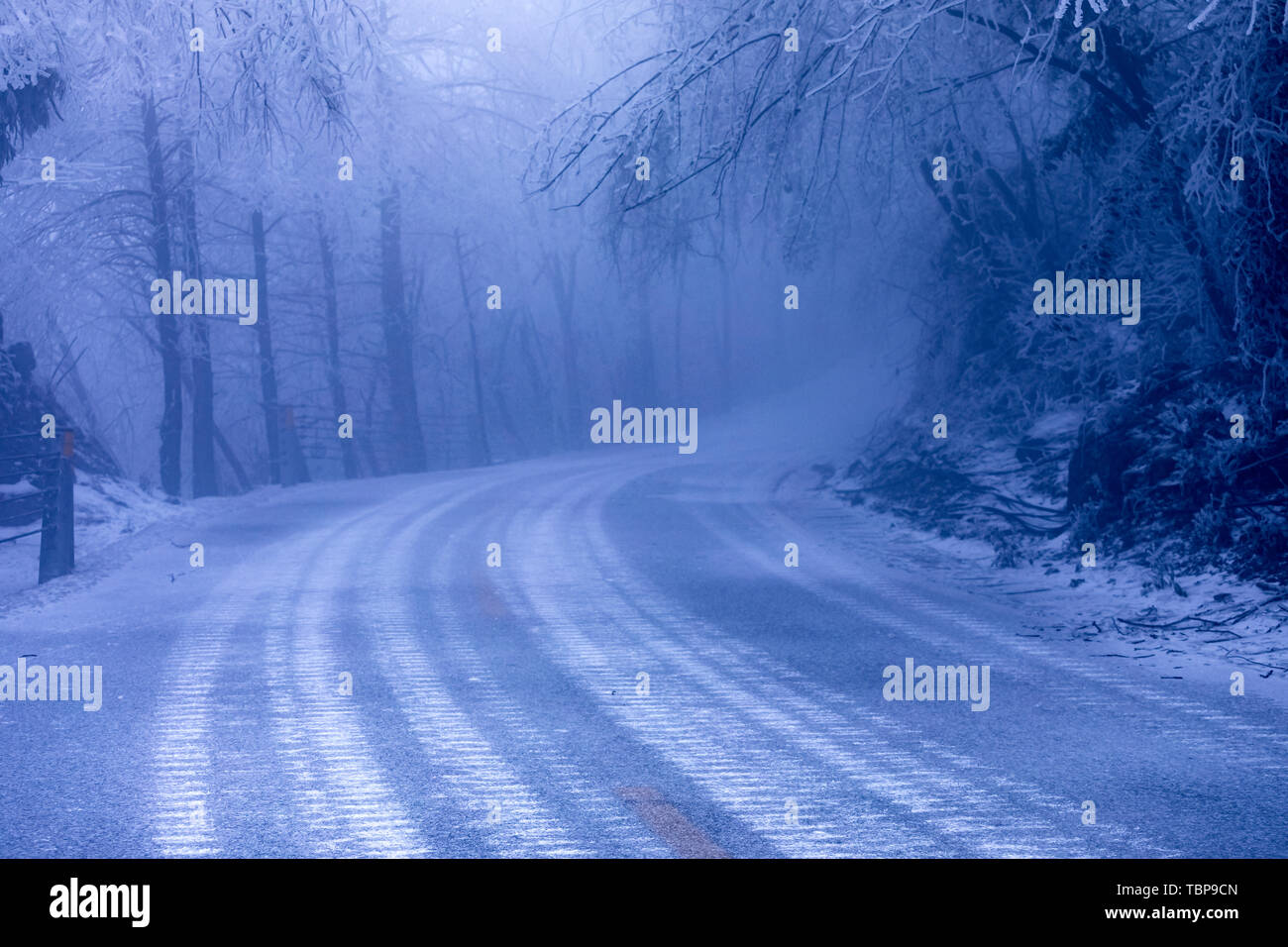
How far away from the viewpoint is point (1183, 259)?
13320mm

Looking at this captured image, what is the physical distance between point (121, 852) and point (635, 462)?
1009 inches

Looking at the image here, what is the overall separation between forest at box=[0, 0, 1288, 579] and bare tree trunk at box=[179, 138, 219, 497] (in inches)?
3.1

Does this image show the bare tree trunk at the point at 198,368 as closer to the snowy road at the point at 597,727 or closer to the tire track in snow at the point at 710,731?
the snowy road at the point at 597,727

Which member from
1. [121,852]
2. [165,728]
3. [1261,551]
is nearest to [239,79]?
[165,728]


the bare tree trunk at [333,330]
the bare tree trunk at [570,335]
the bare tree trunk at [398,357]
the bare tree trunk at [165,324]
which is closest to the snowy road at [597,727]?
the bare tree trunk at [165,324]

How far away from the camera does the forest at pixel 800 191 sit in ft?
35.2

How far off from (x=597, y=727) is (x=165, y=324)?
21746mm

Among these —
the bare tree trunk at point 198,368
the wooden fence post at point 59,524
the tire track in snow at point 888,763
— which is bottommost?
the tire track in snow at point 888,763

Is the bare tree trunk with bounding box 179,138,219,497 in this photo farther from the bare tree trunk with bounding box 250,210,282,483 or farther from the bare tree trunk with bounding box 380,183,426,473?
the bare tree trunk with bounding box 380,183,426,473

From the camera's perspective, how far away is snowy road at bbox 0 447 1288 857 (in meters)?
5.27

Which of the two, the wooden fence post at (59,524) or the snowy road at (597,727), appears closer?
the snowy road at (597,727)

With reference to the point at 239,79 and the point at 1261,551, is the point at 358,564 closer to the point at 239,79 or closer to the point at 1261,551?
the point at 239,79

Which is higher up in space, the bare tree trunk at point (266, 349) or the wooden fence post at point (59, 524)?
the bare tree trunk at point (266, 349)

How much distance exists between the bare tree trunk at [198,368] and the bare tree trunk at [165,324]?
38 centimetres
